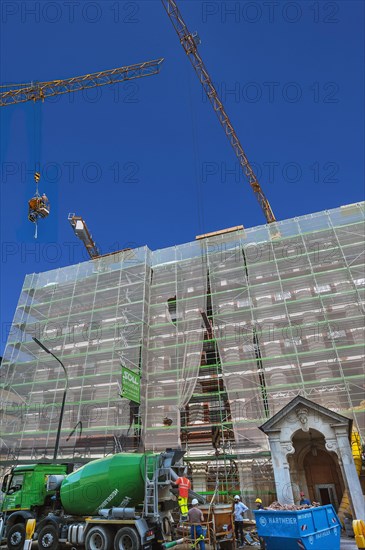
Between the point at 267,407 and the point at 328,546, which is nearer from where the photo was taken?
the point at 328,546

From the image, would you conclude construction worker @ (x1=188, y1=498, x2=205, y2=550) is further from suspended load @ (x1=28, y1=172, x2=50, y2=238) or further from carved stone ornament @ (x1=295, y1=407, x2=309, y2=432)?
suspended load @ (x1=28, y1=172, x2=50, y2=238)

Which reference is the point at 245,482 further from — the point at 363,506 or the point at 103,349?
the point at 103,349

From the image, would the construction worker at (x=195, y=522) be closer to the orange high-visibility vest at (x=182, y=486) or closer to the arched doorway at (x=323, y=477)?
the orange high-visibility vest at (x=182, y=486)

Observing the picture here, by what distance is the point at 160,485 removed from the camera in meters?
11.7

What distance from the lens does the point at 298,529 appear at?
1020 cm

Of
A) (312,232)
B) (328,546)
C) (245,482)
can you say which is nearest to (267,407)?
(245,482)

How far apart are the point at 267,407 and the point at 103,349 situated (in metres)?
11.8

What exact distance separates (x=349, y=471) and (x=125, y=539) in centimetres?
960

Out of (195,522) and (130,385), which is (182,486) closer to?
(195,522)

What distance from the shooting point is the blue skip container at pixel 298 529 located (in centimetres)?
1023

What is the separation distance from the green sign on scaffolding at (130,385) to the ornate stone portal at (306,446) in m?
7.30

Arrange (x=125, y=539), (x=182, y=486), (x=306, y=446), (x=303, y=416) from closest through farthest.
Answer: (x=125, y=539)
(x=182, y=486)
(x=303, y=416)
(x=306, y=446)

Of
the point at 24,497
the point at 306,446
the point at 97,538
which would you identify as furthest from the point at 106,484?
the point at 306,446

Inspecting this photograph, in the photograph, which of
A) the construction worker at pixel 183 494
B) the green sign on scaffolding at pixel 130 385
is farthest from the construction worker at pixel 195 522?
the green sign on scaffolding at pixel 130 385
